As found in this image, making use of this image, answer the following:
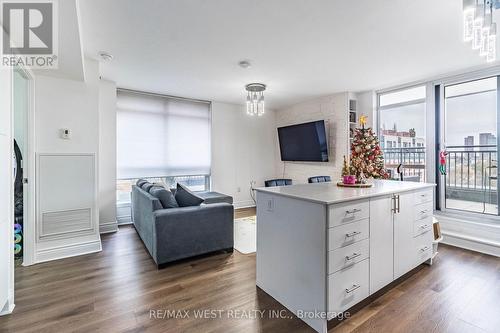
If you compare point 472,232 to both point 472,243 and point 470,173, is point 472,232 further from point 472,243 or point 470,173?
point 470,173

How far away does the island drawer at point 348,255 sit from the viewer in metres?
1.69

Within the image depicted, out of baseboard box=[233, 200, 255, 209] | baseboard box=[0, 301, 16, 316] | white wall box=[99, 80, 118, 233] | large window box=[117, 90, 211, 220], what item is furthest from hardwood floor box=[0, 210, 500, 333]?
baseboard box=[233, 200, 255, 209]

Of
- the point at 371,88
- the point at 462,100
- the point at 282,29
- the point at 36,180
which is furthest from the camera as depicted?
the point at 371,88

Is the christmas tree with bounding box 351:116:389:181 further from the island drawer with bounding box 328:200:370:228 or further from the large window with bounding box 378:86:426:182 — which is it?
the island drawer with bounding box 328:200:370:228

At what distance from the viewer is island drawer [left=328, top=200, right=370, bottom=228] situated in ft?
5.54

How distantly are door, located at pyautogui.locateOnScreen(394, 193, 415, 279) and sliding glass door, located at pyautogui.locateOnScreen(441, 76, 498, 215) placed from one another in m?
2.11

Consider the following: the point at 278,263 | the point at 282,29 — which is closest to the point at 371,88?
the point at 282,29

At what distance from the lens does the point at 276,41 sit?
2723 millimetres

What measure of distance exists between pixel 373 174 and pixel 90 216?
4270mm

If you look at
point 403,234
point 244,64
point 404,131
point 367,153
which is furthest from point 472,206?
point 244,64

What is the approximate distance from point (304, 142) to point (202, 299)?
13.4 feet

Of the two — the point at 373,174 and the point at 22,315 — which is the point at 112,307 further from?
the point at 373,174

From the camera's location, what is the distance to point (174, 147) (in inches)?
201

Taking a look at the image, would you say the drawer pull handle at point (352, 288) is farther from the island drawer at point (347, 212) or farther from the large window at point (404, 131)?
the large window at point (404, 131)
